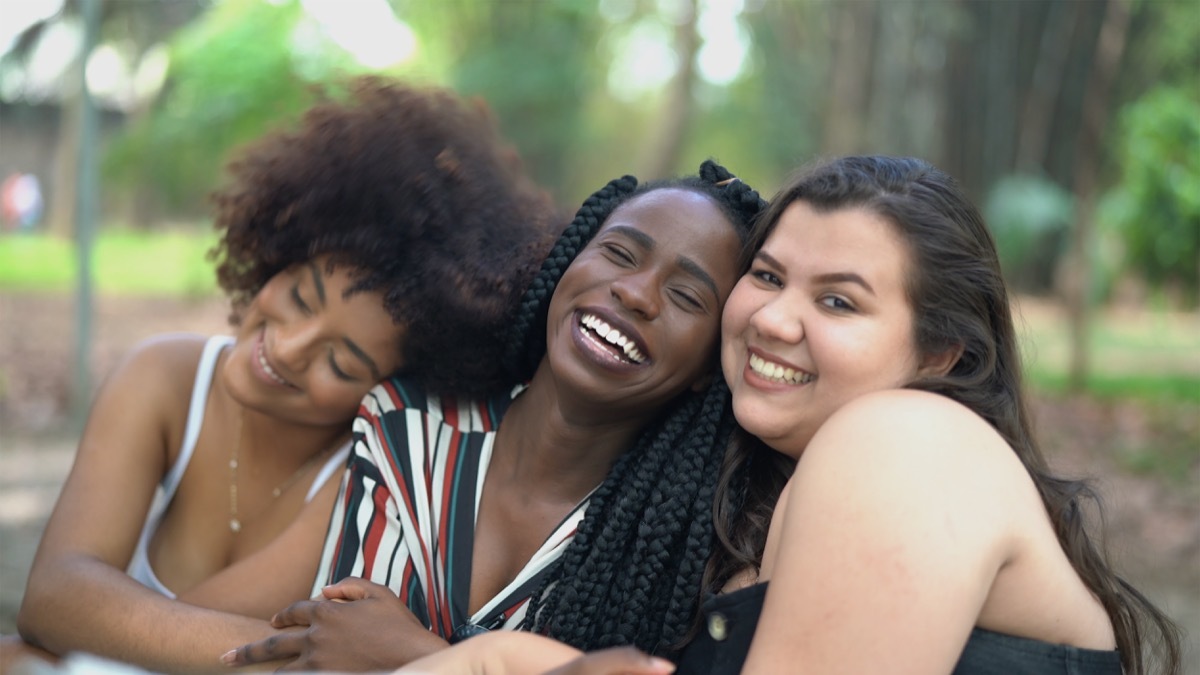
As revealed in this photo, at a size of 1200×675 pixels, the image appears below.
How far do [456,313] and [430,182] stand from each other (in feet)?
1.06

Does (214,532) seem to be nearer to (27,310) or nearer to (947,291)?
(947,291)

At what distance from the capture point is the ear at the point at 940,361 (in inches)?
82.3

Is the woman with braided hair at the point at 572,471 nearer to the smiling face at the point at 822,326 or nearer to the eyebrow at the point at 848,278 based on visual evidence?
the smiling face at the point at 822,326

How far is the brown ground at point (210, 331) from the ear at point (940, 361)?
7.76ft

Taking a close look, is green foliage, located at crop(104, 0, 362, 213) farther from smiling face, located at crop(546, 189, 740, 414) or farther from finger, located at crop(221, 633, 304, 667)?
finger, located at crop(221, 633, 304, 667)

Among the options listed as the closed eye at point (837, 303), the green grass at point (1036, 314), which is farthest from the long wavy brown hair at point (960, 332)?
the green grass at point (1036, 314)

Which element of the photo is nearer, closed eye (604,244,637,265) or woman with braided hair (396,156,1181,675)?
woman with braided hair (396,156,1181,675)

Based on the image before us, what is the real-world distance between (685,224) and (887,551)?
3.19 ft

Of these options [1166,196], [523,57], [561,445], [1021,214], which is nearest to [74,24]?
[523,57]

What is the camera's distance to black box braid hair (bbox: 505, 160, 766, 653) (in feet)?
7.36

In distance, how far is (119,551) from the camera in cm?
267

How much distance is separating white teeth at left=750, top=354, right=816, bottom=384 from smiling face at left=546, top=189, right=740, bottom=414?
0.80ft

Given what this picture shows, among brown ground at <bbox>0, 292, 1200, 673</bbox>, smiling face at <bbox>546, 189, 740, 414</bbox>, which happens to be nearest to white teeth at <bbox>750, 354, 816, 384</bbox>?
smiling face at <bbox>546, 189, 740, 414</bbox>

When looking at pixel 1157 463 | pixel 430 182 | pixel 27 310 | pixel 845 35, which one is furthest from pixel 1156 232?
pixel 27 310
